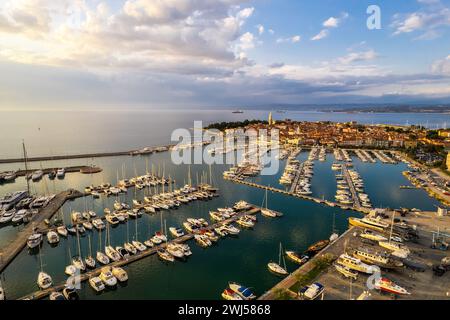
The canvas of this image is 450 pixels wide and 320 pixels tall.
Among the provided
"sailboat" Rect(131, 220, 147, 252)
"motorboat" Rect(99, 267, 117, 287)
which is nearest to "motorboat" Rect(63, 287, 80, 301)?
"motorboat" Rect(99, 267, 117, 287)

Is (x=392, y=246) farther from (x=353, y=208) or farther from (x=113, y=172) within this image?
(x=113, y=172)

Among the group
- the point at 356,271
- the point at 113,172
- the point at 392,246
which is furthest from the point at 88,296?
the point at 113,172

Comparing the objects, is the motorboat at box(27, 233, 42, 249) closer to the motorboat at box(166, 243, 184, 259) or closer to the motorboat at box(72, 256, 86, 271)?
the motorboat at box(72, 256, 86, 271)

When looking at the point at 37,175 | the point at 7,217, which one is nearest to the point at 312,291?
the point at 7,217

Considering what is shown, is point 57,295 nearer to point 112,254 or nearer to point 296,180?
point 112,254
